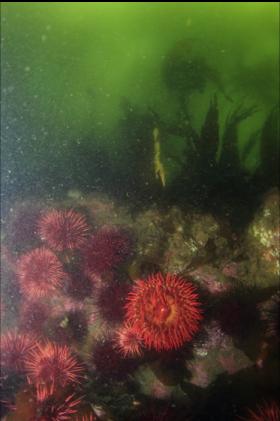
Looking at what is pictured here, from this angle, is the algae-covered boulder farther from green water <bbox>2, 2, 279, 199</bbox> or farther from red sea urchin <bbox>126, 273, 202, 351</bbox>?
green water <bbox>2, 2, 279, 199</bbox>

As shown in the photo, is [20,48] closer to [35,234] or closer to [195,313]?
[35,234]

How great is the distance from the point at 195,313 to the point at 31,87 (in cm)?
955

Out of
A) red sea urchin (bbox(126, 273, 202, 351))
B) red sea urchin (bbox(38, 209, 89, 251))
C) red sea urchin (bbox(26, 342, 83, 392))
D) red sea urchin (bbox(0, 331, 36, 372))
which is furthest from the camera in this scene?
red sea urchin (bbox(38, 209, 89, 251))

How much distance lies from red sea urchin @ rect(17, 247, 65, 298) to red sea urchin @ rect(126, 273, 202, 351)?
1393 millimetres

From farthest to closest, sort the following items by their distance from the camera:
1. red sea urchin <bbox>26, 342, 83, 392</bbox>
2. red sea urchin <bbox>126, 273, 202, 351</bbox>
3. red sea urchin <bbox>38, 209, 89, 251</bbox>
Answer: red sea urchin <bbox>38, 209, 89, 251</bbox>, red sea urchin <bbox>26, 342, 83, 392</bbox>, red sea urchin <bbox>126, 273, 202, 351</bbox>

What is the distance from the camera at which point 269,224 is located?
3895 millimetres

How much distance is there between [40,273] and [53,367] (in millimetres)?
1079

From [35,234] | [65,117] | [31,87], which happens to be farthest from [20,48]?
[35,234]

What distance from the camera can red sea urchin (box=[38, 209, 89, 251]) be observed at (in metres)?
4.27

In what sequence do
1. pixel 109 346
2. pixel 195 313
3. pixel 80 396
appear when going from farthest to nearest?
pixel 109 346 < pixel 80 396 < pixel 195 313

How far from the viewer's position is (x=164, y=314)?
2.90 metres

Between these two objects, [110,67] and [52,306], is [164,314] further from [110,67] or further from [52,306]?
[110,67]

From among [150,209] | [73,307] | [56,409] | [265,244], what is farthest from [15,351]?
[265,244]

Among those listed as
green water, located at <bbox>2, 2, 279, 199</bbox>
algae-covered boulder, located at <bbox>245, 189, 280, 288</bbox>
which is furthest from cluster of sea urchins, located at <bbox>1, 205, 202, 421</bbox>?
green water, located at <bbox>2, 2, 279, 199</bbox>
